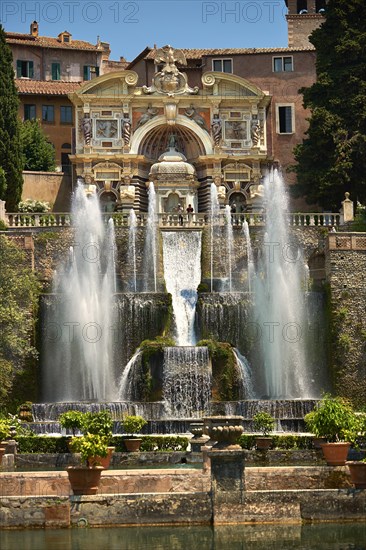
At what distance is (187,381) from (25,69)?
3626 cm

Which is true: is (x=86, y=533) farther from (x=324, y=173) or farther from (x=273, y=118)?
(x=273, y=118)

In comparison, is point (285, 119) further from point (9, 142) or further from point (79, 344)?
point (79, 344)

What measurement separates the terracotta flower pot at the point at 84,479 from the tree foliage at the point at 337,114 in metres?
35.9

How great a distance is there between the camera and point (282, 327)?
50.0m

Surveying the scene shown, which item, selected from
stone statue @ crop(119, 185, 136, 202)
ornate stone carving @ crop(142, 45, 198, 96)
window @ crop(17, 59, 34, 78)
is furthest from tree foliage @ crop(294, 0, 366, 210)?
window @ crop(17, 59, 34, 78)

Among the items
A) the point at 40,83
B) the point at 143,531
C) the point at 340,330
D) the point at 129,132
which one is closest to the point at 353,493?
the point at 143,531

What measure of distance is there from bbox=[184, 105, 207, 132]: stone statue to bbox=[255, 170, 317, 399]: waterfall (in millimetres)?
12811

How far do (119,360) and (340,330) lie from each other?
28.7 ft

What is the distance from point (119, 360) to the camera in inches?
1928

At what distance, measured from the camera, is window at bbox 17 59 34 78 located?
7581 cm

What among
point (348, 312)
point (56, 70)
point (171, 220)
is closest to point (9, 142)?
point (171, 220)

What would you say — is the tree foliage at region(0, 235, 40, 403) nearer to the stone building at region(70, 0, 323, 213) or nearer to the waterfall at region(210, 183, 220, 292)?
the waterfall at region(210, 183, 220, 292)

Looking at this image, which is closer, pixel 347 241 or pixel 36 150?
pixel 347 241

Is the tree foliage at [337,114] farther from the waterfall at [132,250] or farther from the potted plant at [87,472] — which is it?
the potted plant at [87,472]
